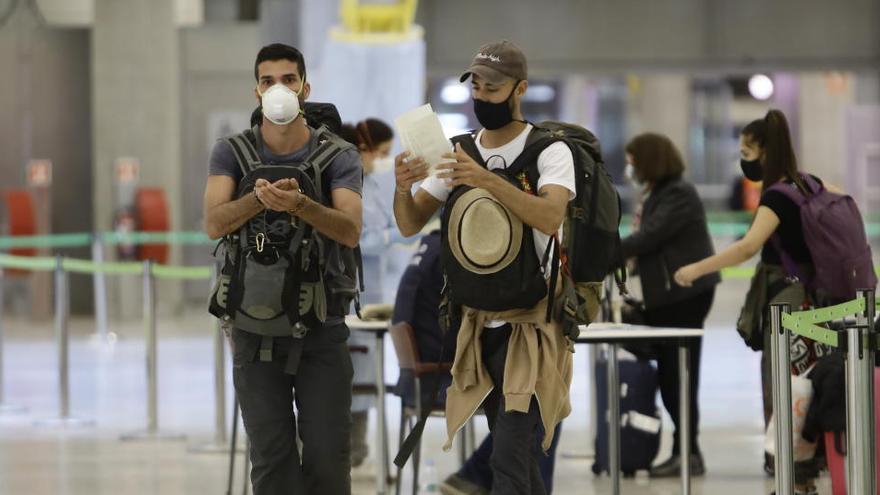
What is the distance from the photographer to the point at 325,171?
15.4ft

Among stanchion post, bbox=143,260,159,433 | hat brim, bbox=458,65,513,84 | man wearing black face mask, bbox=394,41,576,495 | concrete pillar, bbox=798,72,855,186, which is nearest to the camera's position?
man wearing black face mask, bbox=394,41,576,495

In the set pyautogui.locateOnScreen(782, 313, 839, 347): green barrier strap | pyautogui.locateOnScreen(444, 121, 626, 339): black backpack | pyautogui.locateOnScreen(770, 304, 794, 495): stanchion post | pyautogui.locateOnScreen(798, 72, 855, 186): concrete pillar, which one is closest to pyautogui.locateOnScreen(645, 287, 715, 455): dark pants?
pyautogui.locateOnScreen(444, 121, 626, 339): black backpack

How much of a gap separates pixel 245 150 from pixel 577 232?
3.44 ft

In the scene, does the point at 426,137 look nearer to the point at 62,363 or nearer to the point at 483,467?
the point at 483,467

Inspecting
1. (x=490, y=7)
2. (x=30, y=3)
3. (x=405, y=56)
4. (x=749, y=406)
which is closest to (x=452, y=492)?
(x=749, y=406)

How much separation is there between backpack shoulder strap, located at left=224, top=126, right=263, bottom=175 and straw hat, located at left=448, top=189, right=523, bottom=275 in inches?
26.5

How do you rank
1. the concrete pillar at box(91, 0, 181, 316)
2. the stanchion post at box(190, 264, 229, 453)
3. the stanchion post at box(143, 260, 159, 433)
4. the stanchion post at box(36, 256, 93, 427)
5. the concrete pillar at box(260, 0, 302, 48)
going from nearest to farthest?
the stanchion post at box(190, 264, 229, 453)
the stanchion post at box(143, 260, 159, 433)
the stanchion post at box(36, 256, 93, 427)
the concrete pillar at box(260, 0, 302, 48)
the concrete pillar at box(91, 0, 181, 316)

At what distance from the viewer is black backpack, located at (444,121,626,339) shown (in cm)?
452

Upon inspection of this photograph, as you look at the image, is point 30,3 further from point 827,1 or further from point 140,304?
point 827,1

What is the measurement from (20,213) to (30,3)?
2.85m

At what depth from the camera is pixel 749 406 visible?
10211 mm

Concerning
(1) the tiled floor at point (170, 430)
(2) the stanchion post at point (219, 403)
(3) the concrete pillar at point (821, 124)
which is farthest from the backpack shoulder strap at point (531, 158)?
(3) the concrete pillar at point (821, 124)

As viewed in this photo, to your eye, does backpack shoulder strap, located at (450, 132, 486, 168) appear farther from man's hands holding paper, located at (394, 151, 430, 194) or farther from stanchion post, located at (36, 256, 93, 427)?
stanchion post, located at (36, 256, 93, 427)

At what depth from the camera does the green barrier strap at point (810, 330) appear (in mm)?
4426
